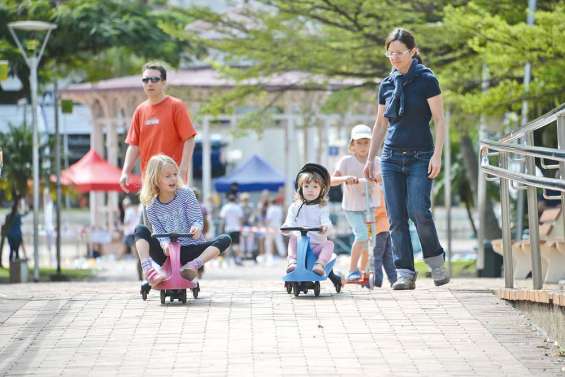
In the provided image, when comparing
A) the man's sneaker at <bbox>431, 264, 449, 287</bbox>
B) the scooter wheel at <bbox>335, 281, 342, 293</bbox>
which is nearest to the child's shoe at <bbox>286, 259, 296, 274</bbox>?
the scooter wheel at <bbox>335, 281, 342, 293</bbox>

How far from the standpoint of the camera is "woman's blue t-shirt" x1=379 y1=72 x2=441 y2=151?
1209 centimetres

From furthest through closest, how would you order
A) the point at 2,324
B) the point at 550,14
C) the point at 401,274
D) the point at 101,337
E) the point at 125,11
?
the point at 125,11, the point at 550,14, the point at 401,274, the point at 2,324, the point at 101,337

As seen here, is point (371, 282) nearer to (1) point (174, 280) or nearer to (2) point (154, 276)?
(1) point (174, 280)

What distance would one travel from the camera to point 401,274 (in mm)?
12562

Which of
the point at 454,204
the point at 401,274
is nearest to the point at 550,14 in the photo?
the point at 401,274

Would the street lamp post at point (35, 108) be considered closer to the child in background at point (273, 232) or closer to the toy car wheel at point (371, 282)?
the child in background at point (273, 232)

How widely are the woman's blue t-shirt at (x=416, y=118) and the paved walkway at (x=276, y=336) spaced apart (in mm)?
1126

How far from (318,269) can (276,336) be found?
6.16ft

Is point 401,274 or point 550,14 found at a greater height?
point 550,14

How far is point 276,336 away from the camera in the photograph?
9.88m

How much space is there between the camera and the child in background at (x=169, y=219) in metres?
11.6

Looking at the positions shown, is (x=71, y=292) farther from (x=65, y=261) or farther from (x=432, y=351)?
(x=65, y=261)

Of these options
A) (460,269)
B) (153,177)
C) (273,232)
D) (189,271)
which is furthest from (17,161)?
(189,271)

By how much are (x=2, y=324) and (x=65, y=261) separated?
27.5m
